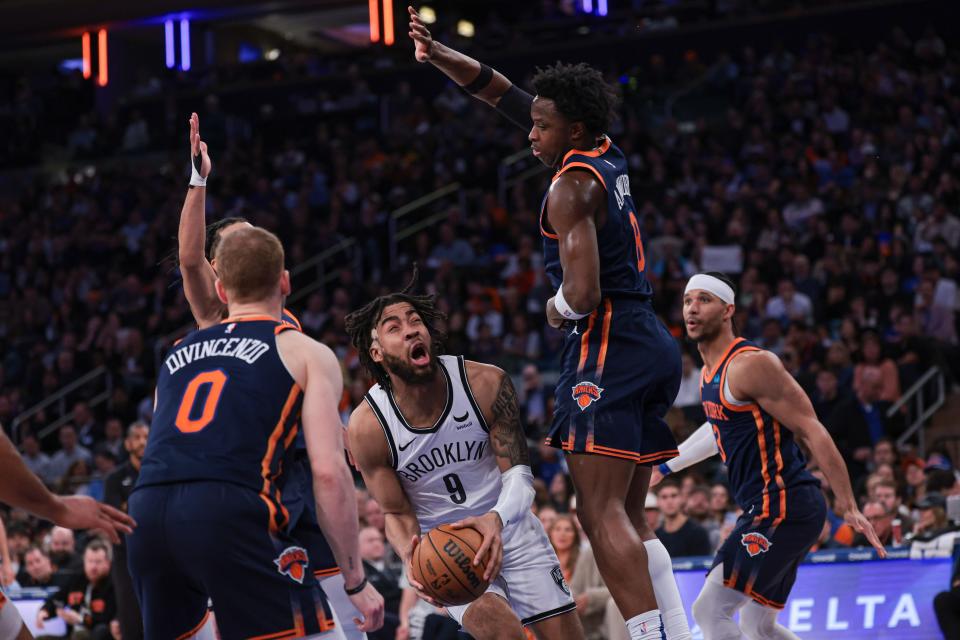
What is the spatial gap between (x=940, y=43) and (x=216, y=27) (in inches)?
654

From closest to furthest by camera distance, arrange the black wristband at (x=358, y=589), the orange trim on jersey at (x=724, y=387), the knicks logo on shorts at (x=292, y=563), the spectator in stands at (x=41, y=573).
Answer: the knicks logo on shorts at (x=292, y=563), the black wristband at (x=358, y=589), the orange trim on jersey at (x=724, y=387), the spectator in stands at (x=41, y=573)

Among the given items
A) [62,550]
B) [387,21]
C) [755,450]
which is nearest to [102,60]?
[387,21]

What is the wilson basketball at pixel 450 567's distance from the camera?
499cm

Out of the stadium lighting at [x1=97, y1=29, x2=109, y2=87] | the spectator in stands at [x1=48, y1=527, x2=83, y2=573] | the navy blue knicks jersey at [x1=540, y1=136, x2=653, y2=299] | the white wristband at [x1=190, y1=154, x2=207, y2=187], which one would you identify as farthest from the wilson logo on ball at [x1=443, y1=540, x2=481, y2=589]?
the stadium lighting at [x1=97, y1=29, x2=109, y2=87]

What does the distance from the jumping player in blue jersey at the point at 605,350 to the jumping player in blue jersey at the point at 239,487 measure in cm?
113

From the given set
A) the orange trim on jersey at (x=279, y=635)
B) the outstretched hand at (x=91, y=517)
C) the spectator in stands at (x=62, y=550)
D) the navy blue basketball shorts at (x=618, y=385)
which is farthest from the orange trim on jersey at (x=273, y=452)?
the spectator in stands at (x=62, y=550)

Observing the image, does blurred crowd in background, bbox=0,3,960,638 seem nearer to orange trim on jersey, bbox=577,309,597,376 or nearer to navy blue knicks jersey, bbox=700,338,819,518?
navy blue knicks jersey, bbox=700,338,819,518

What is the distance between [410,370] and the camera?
564 centimetres

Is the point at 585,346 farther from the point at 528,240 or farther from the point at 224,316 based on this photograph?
the point at 528,240

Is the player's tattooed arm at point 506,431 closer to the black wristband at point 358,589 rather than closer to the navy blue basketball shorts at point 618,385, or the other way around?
the navy blue basketball shorts at point 618,385

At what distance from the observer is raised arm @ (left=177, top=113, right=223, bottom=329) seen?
576 centimetres

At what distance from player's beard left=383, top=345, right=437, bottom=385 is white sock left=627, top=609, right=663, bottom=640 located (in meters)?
1.41

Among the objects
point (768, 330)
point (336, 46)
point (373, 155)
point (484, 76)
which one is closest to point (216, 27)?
point (336, 46)

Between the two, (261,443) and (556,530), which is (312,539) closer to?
(261,443)
